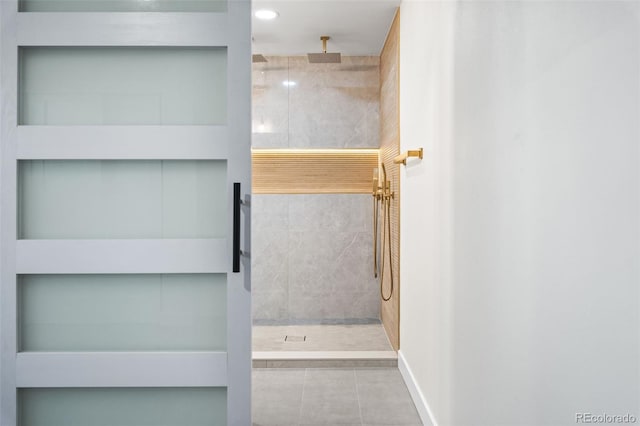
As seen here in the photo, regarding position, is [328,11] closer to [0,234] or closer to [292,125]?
[292,125]

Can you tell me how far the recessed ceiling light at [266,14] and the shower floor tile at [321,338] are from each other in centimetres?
237

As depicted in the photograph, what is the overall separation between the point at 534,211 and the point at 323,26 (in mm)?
2743

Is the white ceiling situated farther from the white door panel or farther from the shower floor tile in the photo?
the shower floor tile

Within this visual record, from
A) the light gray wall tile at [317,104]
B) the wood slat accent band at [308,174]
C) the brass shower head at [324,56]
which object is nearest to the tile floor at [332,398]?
the wood slat accent band at [308,174]

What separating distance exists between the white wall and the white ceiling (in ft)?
3.70

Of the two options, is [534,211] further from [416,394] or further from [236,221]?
[416,394]

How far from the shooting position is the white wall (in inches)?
35.9

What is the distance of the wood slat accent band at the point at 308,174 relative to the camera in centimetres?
428

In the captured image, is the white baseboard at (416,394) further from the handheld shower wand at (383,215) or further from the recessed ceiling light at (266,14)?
the recessed ceiling light at (266,14)

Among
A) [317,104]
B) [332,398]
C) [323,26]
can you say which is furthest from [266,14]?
[332,398]

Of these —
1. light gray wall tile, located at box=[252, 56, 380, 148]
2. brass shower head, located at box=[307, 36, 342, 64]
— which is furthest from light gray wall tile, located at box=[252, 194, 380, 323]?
brass shower head, located at box=[307, 36, 342, 64]

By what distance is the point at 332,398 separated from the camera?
2.65 m

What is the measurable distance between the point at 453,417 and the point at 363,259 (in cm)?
240

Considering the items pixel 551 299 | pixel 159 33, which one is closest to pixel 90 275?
pixel 159 33
